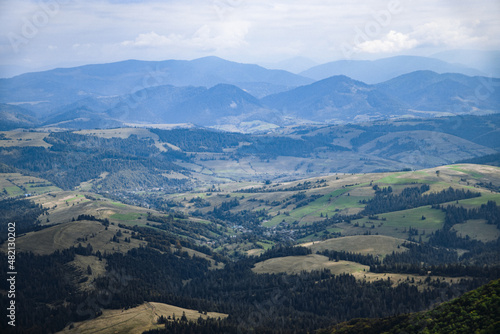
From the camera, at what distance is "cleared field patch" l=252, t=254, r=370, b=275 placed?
168625mm

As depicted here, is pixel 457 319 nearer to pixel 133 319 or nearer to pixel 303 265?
pixel 133 319

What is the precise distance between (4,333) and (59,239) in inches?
2737

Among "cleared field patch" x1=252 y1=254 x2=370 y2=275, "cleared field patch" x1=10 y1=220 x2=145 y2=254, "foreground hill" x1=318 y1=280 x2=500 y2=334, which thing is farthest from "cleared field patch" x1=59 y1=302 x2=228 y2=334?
"cleared field patch" x1=10 y1=220 x2=145 y2=254

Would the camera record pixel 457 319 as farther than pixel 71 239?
No

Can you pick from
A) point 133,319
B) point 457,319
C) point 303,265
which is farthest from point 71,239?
point 457,319

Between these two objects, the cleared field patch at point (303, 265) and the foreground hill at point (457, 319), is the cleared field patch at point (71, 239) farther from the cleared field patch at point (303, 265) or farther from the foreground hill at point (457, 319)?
the foreground hill at point (457, 319)

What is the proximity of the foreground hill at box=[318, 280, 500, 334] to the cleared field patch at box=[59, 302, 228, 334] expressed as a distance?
45.1 metres

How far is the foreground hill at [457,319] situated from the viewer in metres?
79.2

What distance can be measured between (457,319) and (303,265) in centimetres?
9392

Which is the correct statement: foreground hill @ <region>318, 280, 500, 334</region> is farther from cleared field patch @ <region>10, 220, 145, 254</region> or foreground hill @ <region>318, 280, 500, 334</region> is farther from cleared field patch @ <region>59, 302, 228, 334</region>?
cleared field patch @ <region>10, 220, 145, 254</region>

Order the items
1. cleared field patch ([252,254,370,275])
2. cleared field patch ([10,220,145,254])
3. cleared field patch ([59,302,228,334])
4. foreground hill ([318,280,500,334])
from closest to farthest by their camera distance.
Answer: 1. foreground hill ([318,280,500,334])
2. cleared field patch ([59,302,228,334])
3. cleared field patch ([10,220,145,254])
4. cleared field patch ([252,254,370,275])

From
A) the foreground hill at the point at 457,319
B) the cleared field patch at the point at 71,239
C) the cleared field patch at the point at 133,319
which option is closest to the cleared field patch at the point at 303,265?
the cleared field patch at the point at 133,319

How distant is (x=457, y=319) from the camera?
84.4m

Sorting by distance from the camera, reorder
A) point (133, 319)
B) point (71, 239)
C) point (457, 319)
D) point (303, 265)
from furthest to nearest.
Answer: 1. point (303, 265)
2. point (71, 239)
3. point (133, 319)
4. point (457, 319)
